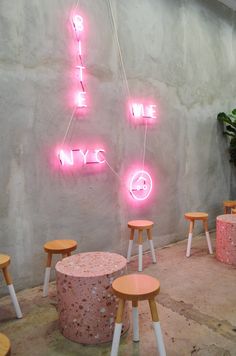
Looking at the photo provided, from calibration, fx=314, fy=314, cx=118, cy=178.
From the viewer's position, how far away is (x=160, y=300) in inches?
115

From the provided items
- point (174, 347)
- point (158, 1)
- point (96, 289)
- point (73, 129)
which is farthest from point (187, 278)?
point (158, 1)

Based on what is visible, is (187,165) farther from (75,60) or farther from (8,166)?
(8,166)

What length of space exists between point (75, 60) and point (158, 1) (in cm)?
185

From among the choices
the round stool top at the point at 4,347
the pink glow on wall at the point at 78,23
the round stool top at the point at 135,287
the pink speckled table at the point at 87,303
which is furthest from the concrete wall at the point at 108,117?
the round stool top at the point at 4,347

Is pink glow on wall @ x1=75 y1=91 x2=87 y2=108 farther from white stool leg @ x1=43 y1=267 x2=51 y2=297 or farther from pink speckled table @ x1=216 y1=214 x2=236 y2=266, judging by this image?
pink speckled table @ x1=216 y1=214 x2=236 y2=266

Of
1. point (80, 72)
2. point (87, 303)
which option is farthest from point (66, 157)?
point (87, 303)

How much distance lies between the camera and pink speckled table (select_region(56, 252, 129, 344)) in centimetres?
219

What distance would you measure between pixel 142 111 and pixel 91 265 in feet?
8.26

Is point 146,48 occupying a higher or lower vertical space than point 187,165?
higher

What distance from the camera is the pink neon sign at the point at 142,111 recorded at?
417 cm

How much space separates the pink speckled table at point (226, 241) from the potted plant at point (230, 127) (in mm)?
2283

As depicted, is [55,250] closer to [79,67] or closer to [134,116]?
[79,67]

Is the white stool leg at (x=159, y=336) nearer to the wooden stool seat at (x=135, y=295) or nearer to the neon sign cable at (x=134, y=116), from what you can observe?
the wooden stool seat at (x=135, y=295)

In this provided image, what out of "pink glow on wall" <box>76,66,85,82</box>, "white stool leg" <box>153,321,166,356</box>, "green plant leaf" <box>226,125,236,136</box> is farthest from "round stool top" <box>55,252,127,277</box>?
"green plant leaf" <box>226,125,236,136</box>
